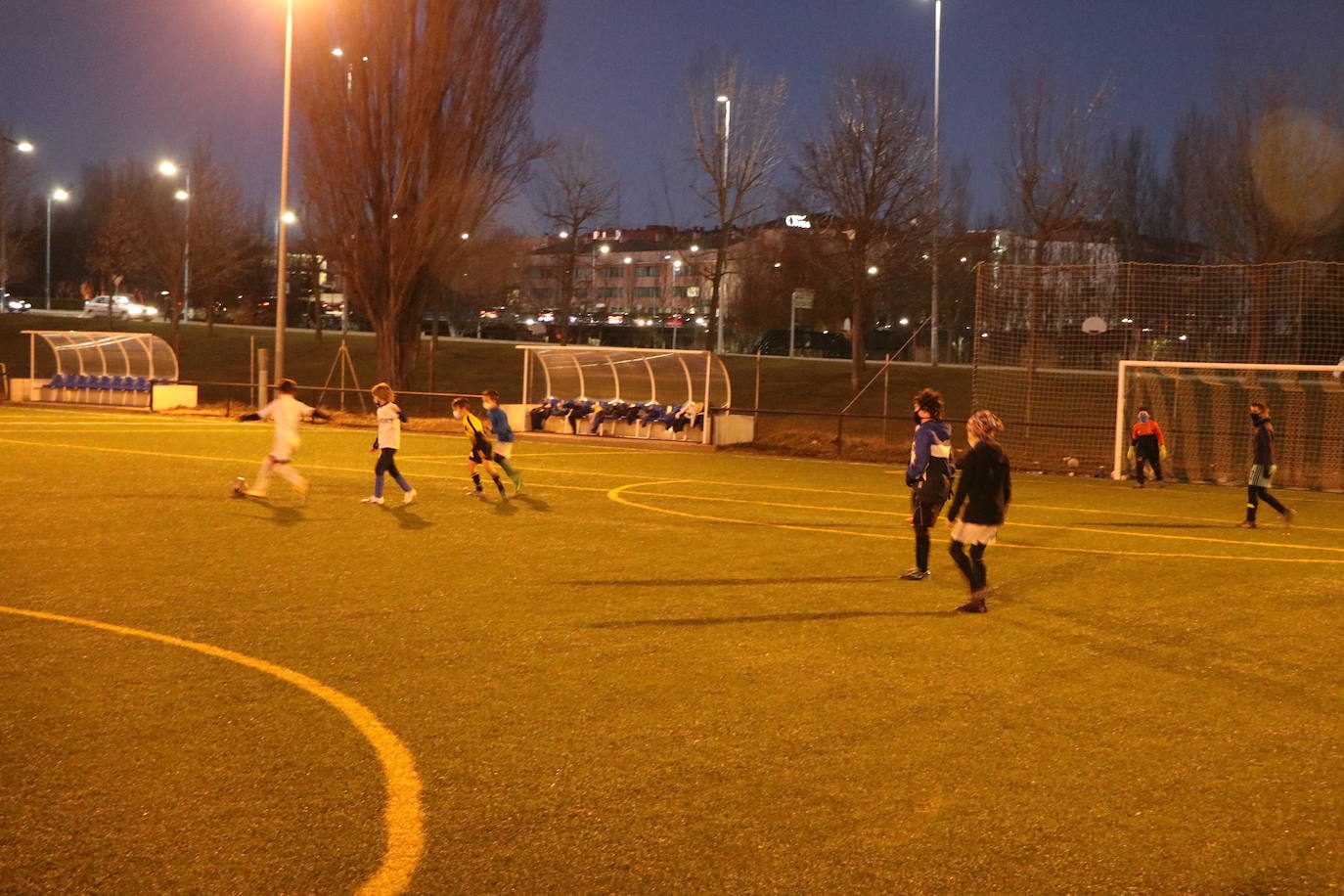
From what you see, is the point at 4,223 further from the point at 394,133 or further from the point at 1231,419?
the point at 1231,419

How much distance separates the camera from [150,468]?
18109mm

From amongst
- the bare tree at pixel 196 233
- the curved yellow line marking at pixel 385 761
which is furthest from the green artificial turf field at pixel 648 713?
the bare tree at pixel 196 233

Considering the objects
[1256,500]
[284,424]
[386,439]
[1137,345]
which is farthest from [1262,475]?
[1137,345]

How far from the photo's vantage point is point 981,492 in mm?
8805

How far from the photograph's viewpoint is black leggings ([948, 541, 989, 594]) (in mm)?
8984

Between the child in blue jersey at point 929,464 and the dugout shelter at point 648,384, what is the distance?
55.6 feet

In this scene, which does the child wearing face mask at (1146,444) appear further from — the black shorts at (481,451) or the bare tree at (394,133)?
the bare tree at (394,133)

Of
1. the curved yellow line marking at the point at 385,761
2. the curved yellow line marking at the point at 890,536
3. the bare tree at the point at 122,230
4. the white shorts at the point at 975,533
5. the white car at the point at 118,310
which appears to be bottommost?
the curved yellow line marking at the point at 385,761

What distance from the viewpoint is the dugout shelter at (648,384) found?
27422 millimetres

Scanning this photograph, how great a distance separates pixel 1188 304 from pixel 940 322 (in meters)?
26.5

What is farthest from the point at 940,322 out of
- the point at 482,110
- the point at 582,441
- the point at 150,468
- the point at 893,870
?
the point at 893,870

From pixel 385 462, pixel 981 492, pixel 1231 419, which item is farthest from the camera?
pixel 1231 419

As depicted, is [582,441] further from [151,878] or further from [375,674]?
[151,878]

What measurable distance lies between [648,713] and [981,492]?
12.2 ft
